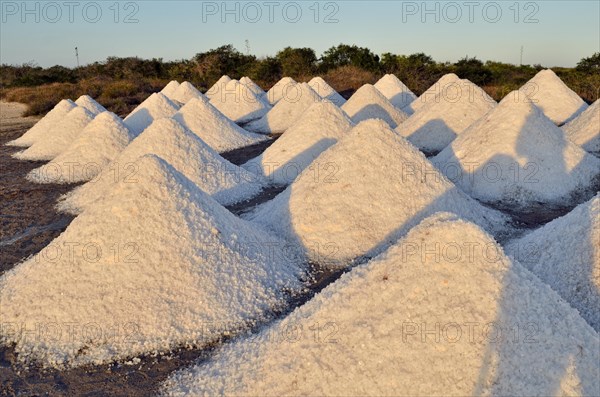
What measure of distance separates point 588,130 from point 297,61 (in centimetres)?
2211

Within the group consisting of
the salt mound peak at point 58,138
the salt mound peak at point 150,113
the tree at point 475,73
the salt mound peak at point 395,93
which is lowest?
the salt mound peak at point 58,138

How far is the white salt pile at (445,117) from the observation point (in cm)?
1138

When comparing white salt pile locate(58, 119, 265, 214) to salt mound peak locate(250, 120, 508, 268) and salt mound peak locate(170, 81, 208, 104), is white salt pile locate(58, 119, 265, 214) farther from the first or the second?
salt mound peak locate(170, 81, 208, 104)

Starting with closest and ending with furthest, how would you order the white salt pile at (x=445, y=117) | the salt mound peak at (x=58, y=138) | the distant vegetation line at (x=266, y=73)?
the white salt pile at (x=445, y=117), the salt mound peak at (x=58, y=138), the distant vegetation line at (x=266, y=73)

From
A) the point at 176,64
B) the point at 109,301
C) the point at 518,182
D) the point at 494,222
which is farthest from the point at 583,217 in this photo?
the point at 176,64

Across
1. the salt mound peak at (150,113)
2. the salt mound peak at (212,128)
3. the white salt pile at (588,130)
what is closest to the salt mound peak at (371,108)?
the salt mound peak at (212,128)

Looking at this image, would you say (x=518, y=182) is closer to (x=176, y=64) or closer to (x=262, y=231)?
(x=262, y=231)

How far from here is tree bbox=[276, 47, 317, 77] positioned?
99.5 feet

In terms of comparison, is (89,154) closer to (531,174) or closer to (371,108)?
(371,108)

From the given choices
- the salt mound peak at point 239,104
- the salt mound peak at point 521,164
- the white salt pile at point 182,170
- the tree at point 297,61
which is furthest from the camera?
the tree at point 297,61

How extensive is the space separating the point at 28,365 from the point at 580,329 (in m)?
4.06

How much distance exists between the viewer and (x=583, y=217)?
193 inches

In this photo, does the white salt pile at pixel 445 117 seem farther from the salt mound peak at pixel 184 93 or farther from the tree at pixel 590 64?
the tree at pixel 590 64

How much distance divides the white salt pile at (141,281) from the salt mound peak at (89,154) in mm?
5188
